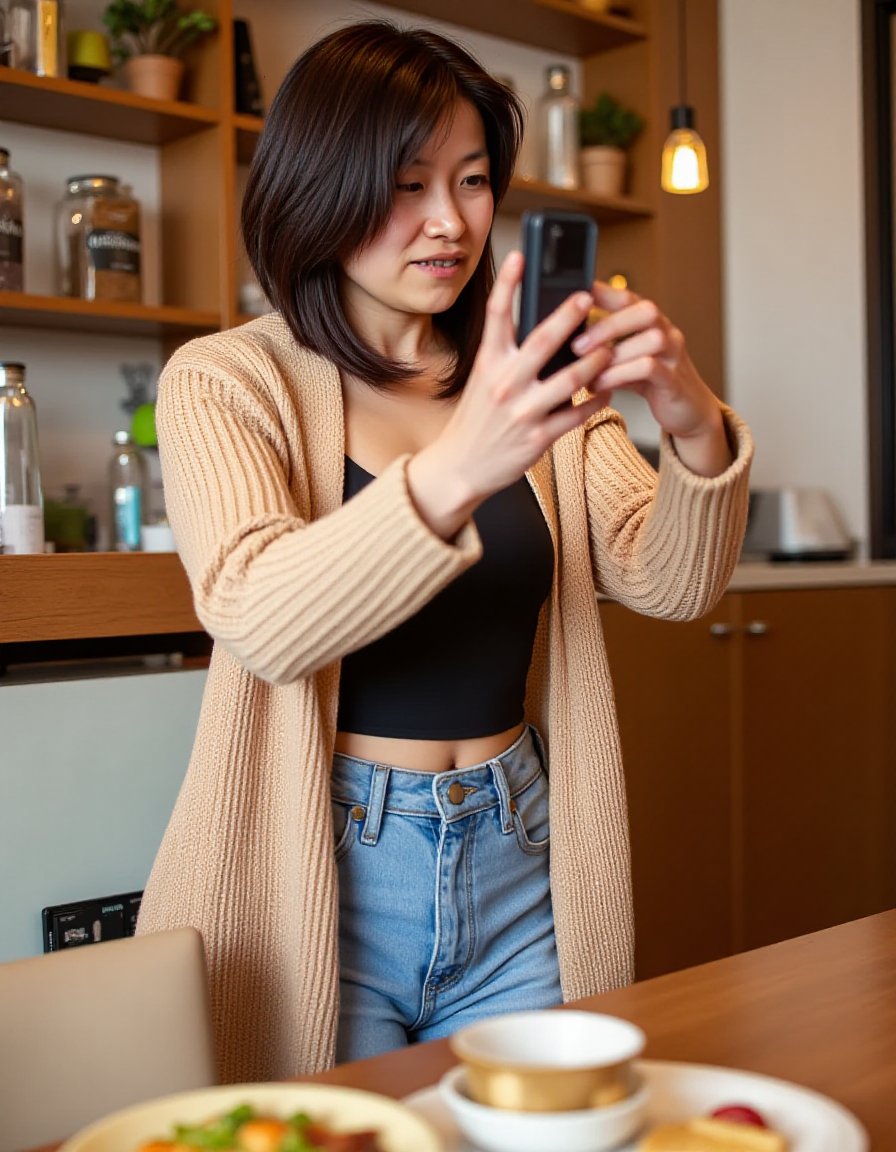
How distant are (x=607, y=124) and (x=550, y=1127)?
2.87 meters

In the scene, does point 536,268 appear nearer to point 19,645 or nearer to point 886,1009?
point 886,1009

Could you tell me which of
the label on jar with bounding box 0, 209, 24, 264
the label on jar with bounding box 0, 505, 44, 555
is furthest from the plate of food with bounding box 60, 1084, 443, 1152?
the label on jar with bounding box 0, 209, 24, 264

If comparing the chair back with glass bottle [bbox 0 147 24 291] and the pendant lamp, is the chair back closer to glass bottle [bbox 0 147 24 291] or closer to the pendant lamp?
glass bottle [bbox 0 147 24 291]

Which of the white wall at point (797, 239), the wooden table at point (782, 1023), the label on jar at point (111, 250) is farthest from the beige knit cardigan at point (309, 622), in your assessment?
the white wall at point (797, 239)

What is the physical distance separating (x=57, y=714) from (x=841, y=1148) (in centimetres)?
139

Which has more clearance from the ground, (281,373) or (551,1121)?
(281,373)

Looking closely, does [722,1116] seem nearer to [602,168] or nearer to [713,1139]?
[713,1139]

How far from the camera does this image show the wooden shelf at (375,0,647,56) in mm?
2938

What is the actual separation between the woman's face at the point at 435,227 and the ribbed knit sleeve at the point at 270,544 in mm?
164

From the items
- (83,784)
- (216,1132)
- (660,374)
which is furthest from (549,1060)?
(83,784)

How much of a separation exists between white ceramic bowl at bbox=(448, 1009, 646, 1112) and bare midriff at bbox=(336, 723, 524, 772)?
0.47m

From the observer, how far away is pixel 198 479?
1052 mm

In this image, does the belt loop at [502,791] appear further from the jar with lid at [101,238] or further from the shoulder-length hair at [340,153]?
the jar with lid at [101,238]

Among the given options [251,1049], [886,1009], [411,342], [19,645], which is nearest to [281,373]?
[411,342]
